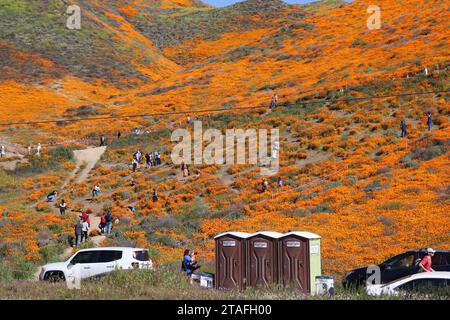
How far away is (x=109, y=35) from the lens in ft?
362

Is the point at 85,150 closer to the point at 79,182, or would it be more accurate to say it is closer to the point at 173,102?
the point at 79,182

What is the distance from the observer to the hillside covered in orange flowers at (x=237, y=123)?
28.8 m

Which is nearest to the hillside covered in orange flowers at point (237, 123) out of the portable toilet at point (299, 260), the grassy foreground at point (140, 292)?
the portable toilet at point (299, 260)

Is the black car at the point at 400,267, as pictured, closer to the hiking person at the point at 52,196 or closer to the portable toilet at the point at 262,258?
the portable toilet at the point at 262,258

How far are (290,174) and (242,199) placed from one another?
17.1ft

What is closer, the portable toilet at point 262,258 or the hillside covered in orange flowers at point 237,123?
the portable toilet at point 262,258

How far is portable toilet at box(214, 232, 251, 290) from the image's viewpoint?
18.3 metres

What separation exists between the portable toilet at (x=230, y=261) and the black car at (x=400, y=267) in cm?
297

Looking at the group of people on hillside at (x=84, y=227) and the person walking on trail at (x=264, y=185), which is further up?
the person walking on trail at (x=264, y=185)

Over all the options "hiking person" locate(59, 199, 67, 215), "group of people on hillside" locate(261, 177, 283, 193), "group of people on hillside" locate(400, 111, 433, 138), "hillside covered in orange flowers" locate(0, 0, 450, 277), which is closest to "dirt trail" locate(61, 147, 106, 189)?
"hillside covered in orange flowers" locate(0, 0, 450, 277)

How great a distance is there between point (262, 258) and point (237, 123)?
1552 inches

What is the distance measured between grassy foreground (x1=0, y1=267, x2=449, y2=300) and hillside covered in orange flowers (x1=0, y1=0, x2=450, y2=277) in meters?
8.61


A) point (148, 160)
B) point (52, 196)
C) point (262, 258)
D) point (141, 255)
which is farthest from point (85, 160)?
point (262, 258)

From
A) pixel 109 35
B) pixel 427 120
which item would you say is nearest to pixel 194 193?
pixel 427 120
